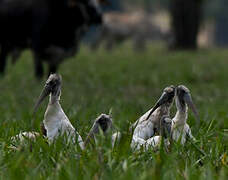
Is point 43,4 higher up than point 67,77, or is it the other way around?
point 43,4

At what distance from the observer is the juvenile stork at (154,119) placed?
4055mm

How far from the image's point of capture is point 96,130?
367 centimetres

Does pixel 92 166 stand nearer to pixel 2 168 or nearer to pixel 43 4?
pixel 2 168

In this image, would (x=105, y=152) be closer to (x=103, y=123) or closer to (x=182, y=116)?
(x=103, y=123)

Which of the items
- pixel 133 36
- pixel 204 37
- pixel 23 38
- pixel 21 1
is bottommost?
pixel 204 37

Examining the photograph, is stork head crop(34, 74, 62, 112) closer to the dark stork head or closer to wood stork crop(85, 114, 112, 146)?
wood stork crop(85, 114, 112, 146)

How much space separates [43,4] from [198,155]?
26.3 feet

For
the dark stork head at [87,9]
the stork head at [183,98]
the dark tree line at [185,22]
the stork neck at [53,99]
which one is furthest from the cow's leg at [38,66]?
the dark tree line at [185,22]

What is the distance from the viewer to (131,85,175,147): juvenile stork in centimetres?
406

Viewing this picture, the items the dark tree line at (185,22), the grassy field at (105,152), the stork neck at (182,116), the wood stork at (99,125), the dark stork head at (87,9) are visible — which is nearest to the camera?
the grassy field at (105,152)

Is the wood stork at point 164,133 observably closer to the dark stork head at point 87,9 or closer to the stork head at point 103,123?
the stork head at point 103,123

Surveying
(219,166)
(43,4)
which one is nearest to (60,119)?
(219,166)

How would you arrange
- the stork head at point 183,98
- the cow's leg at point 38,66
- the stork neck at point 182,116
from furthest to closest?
the cow's leg at point 38,66, the stork neck at point 182,116, the stork head at point 183,98

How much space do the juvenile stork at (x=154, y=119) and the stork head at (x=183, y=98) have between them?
0.40ft
